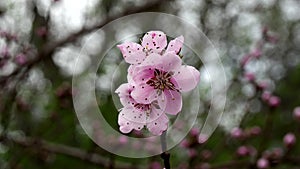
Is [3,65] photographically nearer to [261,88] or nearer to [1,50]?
[1,50]

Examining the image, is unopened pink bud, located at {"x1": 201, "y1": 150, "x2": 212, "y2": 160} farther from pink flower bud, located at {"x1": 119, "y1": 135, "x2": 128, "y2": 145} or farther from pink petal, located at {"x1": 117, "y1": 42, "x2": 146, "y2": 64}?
pink petal, located at {"x1": 117, "y1": 42, "x2": 146, "y2": 64}

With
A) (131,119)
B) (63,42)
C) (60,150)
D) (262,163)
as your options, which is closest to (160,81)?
(131,119)

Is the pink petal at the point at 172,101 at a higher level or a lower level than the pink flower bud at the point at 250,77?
lower

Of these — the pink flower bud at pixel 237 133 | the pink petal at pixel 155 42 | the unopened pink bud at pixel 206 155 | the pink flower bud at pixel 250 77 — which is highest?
the pink flower bud at pixel 250 77

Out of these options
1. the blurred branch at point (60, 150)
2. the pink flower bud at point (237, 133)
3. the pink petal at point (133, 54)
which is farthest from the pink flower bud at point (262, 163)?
the pink petal at point (133, 54)

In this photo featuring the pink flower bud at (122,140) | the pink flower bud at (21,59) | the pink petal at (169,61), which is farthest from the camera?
the pink flower bud at (21,59)

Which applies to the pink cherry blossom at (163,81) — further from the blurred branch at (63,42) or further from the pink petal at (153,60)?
the blurred branch at (63,42)

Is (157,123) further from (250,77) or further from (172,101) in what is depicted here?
(250,77)

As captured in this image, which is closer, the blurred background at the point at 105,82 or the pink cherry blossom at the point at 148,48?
the pink cherry blossom at the point at 148,48
